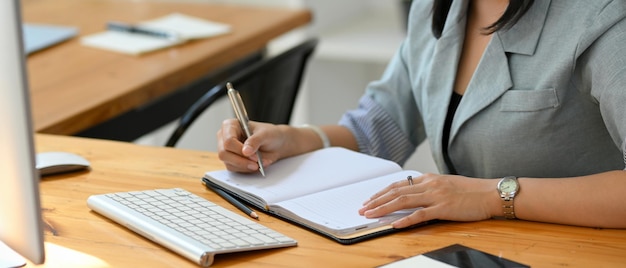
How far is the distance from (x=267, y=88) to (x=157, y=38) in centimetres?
52

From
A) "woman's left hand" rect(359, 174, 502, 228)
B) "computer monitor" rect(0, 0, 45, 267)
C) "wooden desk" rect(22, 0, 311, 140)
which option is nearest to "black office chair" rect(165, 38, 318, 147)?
"wooden desk" rect(22, 0, 311, 140)

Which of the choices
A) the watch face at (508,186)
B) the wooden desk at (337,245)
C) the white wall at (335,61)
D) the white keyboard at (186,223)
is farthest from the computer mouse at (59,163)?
the white wall at (335,61)

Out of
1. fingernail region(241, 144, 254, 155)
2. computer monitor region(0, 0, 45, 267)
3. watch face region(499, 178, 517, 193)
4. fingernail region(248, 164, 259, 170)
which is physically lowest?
fingernail region(248, 164, 259, 170)

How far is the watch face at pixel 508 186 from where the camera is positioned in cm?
135

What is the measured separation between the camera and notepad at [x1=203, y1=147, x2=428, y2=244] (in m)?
1.31

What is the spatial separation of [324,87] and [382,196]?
219 centimetres

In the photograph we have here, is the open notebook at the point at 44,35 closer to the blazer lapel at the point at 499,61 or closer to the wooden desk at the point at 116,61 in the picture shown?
the wooden desk at the point at 116,61

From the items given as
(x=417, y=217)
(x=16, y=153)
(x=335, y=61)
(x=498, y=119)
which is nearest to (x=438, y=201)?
(x=417, y=217)

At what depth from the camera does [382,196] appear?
53.0 inches

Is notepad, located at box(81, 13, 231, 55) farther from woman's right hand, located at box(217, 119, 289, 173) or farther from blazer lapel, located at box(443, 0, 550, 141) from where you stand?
blazer lapel, located at box(443, 0, 550, 141)

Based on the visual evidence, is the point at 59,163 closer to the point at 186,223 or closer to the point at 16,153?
the point at 186,223

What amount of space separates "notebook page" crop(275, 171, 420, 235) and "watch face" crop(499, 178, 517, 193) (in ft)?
0.44

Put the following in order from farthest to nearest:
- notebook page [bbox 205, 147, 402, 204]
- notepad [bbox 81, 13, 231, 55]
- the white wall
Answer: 1. the white wall
2. notepad [bbox 81, 13, 231, 55]
3. notebook page [bbox 205, 147, 402, 204]

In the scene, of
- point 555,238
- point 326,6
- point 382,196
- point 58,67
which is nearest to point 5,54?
point 382,196
